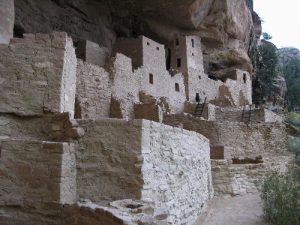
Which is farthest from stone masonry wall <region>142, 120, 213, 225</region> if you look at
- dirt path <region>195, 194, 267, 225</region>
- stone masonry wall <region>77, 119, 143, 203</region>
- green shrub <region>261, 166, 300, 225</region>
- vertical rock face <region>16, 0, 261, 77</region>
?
vertical rock face <region>16, 0, 261, 77</region>

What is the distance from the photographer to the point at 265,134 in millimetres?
15891

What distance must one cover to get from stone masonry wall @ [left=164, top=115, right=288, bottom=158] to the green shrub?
221 inches

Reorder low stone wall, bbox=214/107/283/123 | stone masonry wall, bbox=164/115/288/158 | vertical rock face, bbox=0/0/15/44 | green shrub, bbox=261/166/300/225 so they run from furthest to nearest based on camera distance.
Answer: low stone wall, bbox=214/107/283/123 → stone masonry wall, bbox=164/115/288/158 → vertical rock face, bbox=0/0/15/44 → green shrub, bbox=261/166/300/225

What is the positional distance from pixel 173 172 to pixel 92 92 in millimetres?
7555

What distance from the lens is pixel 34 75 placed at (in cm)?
661

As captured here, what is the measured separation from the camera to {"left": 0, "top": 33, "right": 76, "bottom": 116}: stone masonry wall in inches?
255

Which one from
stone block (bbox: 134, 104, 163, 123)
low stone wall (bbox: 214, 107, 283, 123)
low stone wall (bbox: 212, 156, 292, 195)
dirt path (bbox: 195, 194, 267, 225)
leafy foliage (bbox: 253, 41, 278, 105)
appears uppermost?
leafy foliage (bbox: 253, 41, 278, 105)

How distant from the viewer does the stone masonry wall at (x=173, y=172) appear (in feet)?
19.1

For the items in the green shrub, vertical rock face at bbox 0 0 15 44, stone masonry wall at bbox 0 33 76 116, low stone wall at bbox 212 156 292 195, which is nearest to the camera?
stone masonry wall at bbox 0 33 76 116

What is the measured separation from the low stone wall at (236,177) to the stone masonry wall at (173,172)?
1.76m

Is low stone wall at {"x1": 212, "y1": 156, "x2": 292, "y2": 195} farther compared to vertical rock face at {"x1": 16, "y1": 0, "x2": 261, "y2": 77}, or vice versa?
vertical rock face at {"x1": 16, "y1": 0, "x2": 261, "y2": 77}

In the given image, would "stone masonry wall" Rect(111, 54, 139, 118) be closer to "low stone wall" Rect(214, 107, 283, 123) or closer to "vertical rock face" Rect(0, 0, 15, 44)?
"low stone wall" Rect(214, 107, 283, 123)

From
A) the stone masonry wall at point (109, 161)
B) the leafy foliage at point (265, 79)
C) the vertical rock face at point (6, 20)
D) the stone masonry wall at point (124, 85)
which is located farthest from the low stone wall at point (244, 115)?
→ the stone masonry wall at point (109, 161)

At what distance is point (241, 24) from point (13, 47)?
2167 centimetres
